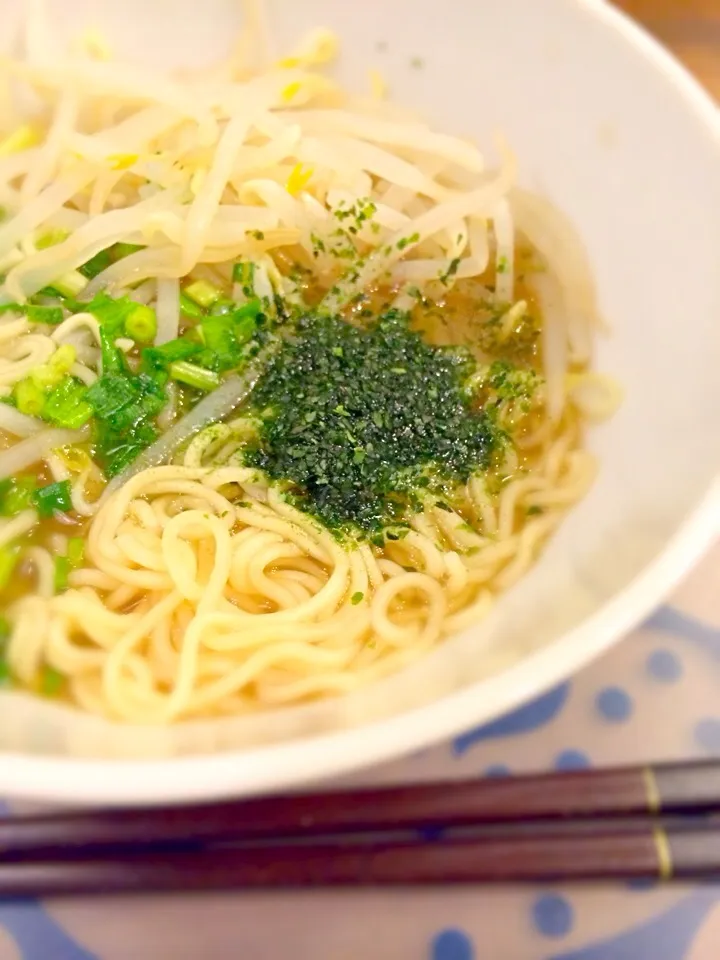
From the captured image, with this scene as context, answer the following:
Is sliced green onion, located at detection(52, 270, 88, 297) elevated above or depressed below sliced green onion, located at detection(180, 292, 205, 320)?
above

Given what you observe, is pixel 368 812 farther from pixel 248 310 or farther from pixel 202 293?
pixel 202 293

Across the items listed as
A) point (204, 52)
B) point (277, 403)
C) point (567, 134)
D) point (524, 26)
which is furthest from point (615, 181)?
point (204, 52)

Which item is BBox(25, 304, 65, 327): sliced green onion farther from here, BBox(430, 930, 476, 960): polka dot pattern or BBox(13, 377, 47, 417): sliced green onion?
BBox(430, 930, 476, 960): polka dot pattern

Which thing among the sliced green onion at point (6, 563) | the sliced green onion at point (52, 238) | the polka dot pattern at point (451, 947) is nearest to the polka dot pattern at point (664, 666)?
the polka dot pattern at point (451, 947)

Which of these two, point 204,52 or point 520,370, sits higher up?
point 204,52

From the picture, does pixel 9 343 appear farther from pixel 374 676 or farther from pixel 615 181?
pixel 615 181

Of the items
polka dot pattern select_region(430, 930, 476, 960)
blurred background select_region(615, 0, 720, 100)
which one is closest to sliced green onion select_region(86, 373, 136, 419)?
polka dot pattern select_region(430, 930, 476, 960)

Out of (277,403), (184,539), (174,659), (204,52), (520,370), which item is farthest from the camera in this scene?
(204,52)
